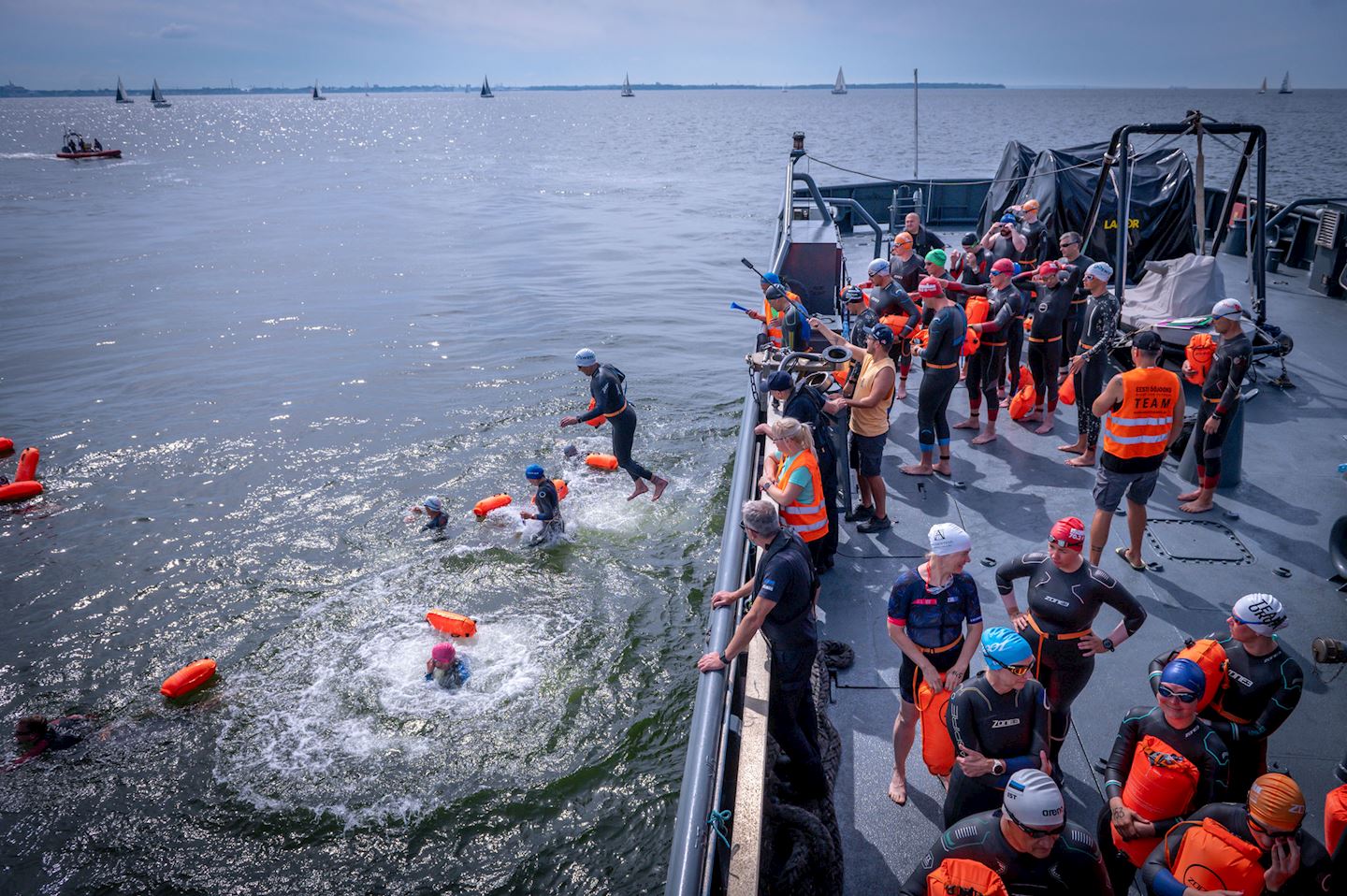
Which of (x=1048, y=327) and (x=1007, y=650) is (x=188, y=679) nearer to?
(x=1007, y=650)

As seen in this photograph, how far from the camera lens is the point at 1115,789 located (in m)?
3.77

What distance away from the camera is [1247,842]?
10.5ft

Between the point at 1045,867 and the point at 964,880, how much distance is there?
362 millimetres

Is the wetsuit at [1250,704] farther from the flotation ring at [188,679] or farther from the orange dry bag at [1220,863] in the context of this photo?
the flotation ring at [188,679]

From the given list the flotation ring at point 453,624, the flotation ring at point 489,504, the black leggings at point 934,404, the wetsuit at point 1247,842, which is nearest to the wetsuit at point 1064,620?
the wetsuit at point 1247,842

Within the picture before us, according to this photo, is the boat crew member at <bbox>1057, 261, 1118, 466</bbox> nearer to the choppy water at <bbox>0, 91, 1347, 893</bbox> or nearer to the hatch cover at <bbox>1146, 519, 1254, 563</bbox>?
the hatch cover at <bbox>1146, 519, 1254, 563</bbox>

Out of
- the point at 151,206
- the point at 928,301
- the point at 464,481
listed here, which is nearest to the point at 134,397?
the point at 464,481

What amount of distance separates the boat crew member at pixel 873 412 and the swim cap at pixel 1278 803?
3946 mm

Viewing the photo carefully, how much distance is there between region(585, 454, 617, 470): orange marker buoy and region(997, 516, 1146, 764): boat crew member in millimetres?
8281

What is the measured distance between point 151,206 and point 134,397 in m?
34.8

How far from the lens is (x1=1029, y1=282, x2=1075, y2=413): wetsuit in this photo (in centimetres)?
858

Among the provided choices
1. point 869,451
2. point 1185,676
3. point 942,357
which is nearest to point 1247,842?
point 1185,676

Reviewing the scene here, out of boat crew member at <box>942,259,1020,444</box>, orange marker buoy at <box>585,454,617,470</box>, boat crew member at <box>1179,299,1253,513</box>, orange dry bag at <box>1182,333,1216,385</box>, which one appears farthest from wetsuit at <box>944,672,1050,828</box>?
orange marker buoy at <box>585,454,617,470</box>

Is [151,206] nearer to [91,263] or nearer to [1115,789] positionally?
[91,263]
